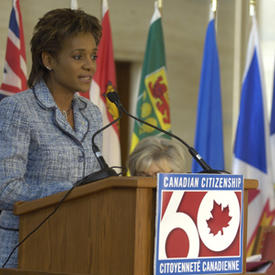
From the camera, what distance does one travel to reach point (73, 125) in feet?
8.13

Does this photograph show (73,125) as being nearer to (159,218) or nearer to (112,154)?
(159,218)

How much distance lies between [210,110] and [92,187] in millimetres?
4245

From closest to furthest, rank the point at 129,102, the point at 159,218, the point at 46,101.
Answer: the point at 159,218 → the point at 46,101 → the point at 129,102

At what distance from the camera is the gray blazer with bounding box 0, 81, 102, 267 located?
2174mm

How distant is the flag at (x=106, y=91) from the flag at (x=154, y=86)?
14.1 inches

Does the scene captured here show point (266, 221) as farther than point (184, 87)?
No

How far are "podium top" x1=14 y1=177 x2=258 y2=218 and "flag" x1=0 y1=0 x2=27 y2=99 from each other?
299 centimetres

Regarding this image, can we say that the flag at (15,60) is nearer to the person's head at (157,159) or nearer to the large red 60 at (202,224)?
the person's head at (157,159)

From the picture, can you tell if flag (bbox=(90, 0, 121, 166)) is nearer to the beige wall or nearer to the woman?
the beige wall

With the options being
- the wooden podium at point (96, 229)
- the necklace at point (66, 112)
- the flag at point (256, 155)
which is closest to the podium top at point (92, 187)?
the wooden podium at point (96, 229)

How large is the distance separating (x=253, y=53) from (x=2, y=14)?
2.19m

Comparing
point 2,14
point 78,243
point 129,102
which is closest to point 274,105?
point 129,102

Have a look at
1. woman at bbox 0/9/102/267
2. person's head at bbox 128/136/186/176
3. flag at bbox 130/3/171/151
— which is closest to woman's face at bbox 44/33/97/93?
woman at bbox 0/9/102/267

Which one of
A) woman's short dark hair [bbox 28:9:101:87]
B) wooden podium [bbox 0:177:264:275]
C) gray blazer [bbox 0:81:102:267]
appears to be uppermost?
woman's short dark hair [bbox 28:9:101:87]
